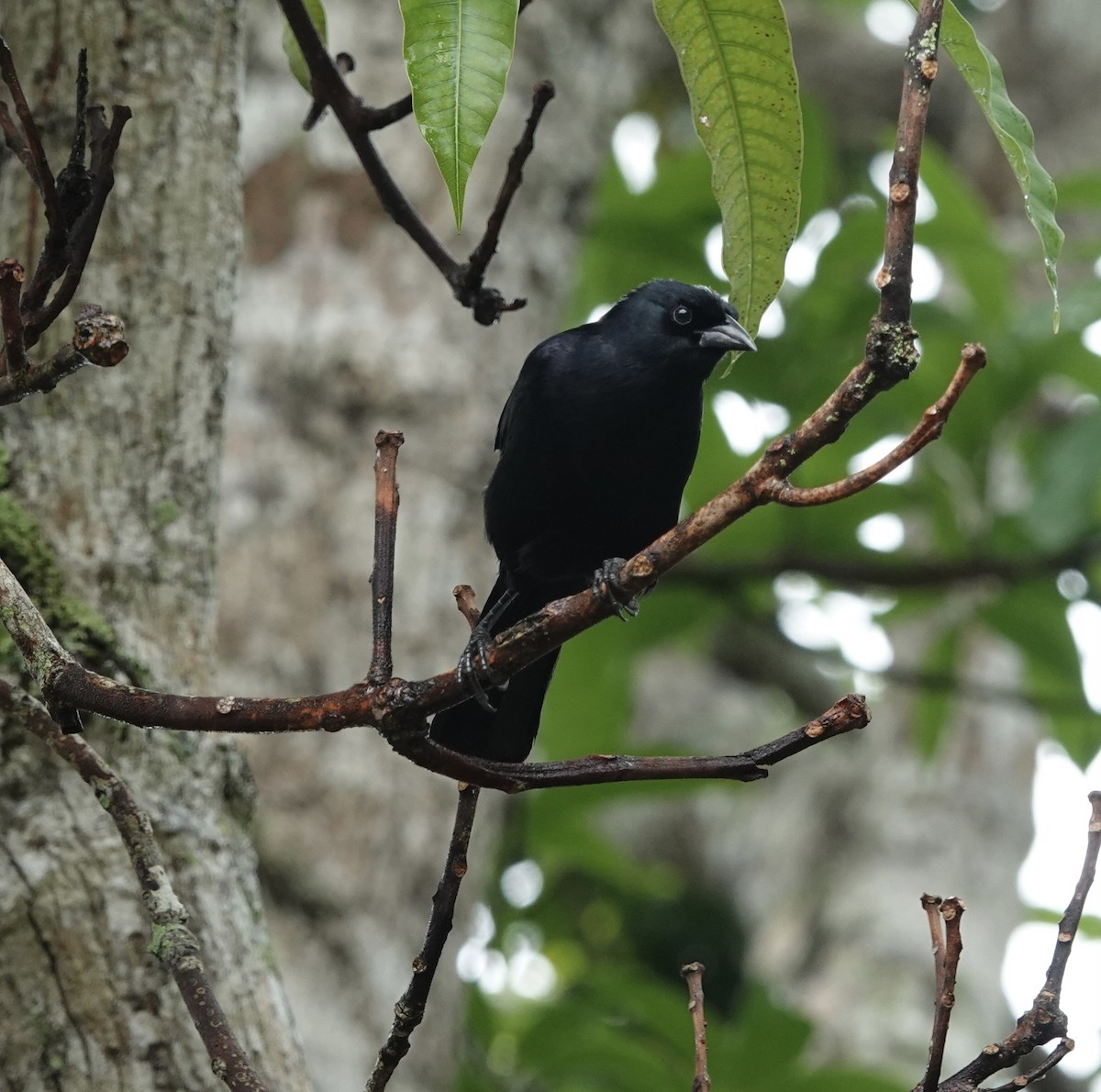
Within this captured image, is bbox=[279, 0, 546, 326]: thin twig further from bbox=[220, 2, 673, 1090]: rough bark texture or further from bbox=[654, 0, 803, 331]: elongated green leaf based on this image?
bbox=[220, 2, 673, 1090]: rough bark texture

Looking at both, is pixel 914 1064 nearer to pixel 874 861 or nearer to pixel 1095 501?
pixel 874 861

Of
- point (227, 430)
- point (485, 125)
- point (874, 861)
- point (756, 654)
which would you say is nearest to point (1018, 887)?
point (874, 861)

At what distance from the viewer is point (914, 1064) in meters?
5.00

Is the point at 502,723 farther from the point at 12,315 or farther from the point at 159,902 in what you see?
the point at 12,315

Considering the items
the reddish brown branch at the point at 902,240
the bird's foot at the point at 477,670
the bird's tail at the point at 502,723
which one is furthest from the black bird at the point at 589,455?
the reddish brown branch at the point at 902,240

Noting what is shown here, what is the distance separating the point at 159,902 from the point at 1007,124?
125 cm

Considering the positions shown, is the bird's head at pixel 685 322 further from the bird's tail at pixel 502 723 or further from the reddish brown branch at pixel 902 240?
the reddish brown branch at pixel 902 240

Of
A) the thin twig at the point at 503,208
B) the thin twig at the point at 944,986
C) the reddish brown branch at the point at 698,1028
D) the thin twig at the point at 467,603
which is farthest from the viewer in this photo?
the thin twig at the point at 503,208

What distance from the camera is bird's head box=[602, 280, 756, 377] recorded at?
3012 millimetres

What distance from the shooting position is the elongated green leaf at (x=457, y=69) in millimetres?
1364

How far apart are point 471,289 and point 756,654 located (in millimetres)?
4630

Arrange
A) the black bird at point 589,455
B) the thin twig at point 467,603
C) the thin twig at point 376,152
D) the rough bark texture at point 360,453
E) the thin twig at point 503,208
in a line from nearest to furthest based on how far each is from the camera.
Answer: the thin twig at point 467,603
the thin twig at point 503,208
the thin twig at point 376,152
the black bird at point 589,455
the rough bark texture at point 360,453

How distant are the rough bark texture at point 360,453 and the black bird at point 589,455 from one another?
67 centimetres

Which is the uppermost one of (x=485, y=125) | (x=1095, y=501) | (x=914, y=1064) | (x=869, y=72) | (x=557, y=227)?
(x=869, y=72)
